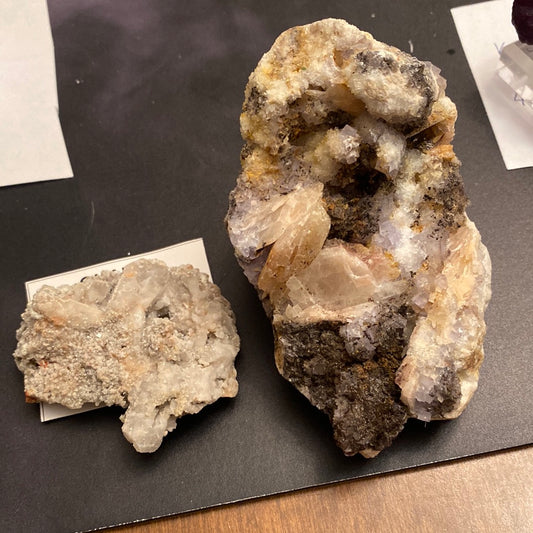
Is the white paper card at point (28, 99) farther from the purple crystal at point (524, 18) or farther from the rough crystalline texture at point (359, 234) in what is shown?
the purple crystal at point (524, 18)

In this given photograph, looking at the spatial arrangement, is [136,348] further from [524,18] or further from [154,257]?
[524,18]

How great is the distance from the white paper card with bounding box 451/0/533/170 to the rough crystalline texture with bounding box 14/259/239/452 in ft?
2.39

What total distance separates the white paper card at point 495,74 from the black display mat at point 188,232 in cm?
2

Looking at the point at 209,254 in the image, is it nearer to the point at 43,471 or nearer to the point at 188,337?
the point at 188,337

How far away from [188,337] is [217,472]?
0.26m

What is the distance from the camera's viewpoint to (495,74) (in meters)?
1.54

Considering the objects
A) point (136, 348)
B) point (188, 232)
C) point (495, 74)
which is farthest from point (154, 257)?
point (495, 74)

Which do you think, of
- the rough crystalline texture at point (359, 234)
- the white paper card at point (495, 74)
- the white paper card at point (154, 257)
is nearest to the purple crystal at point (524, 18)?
the white paper card at point (495, 74)

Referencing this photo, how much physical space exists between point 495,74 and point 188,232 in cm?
79

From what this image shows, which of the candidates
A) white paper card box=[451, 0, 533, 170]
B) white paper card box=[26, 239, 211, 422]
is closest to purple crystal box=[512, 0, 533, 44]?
white paper card box=[451, 0, 533, 170]

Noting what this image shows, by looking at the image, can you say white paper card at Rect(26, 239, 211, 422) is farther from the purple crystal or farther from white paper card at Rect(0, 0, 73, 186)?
the purple crystal

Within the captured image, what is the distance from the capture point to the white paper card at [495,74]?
1.47m

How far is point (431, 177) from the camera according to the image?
3.55ft

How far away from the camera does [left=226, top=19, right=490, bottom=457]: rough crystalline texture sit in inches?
40.1
